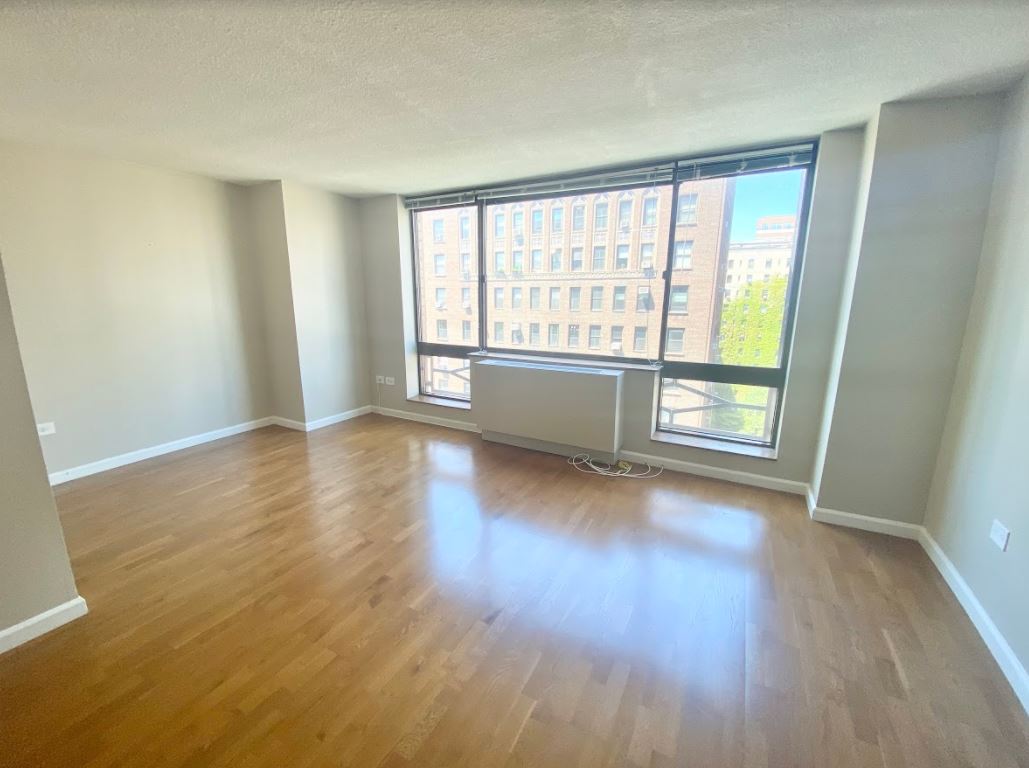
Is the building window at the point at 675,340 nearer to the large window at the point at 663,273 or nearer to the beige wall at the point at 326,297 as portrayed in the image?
the large window at the point at 663,273

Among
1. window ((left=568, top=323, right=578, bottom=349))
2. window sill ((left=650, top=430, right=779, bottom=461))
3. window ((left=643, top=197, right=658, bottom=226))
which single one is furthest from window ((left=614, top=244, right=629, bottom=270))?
window sill ((left=650, top=430, right=779, bottom=461))

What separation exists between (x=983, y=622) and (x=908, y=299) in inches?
61.0

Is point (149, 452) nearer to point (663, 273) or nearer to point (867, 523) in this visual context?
point (663, 273)

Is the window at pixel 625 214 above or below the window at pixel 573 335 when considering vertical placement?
above

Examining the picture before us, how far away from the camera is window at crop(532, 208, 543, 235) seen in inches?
145

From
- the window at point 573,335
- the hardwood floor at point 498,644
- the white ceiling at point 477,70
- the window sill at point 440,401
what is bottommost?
the hardwood floor at point 498,644

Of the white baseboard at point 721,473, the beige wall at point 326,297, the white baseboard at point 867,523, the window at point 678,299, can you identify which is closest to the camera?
the white baseboard at point 867,523

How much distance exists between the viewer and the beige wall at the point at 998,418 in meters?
1.62

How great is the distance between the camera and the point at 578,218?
3516 millimetres

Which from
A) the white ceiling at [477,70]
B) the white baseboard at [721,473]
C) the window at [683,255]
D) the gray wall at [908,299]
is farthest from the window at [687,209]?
the white baseboard at [721,473]

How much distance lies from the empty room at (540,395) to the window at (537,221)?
5cm

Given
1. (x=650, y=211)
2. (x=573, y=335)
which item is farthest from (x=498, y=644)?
(x=650, y=211)

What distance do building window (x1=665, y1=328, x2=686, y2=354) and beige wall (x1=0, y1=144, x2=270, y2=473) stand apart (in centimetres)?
403

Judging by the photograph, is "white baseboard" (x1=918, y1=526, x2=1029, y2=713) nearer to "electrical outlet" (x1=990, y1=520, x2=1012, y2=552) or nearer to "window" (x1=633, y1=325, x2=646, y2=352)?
"electrical outlet" (x1=990, y1=520, x2=1012, y2=552)
